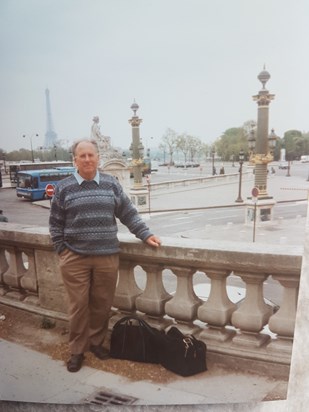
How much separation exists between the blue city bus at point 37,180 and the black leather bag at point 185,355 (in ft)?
3.44

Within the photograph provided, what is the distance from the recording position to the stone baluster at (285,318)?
2165 mm

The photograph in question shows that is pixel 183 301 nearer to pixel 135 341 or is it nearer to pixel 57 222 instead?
pixel 135 341

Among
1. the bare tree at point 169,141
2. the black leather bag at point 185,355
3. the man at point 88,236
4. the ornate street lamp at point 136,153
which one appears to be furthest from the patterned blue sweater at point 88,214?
the black leather bag at point 185,355

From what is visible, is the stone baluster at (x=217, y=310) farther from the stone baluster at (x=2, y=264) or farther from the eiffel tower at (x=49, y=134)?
the stone baluster at (x=2, y=264)

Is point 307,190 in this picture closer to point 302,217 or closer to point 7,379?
point 302,217

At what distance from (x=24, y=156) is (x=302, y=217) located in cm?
146

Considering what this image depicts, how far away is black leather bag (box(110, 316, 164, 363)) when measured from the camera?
2.44m

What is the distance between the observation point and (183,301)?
2.52m

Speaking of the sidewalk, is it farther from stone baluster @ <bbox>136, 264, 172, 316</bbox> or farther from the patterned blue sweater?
the patterned blue sweater

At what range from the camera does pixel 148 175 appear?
230cm

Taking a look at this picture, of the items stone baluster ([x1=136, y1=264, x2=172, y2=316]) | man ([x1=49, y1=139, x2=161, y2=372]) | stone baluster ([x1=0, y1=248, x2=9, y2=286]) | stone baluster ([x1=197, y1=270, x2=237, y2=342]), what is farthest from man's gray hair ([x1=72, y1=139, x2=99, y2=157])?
stone baluster ([x1=0, y1=248, x2=9, y2=286])

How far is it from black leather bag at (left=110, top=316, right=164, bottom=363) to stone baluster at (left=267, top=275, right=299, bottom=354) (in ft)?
1.98

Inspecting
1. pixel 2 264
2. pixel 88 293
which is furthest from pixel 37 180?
pixel 2 264

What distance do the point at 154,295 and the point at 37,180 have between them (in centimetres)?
94
